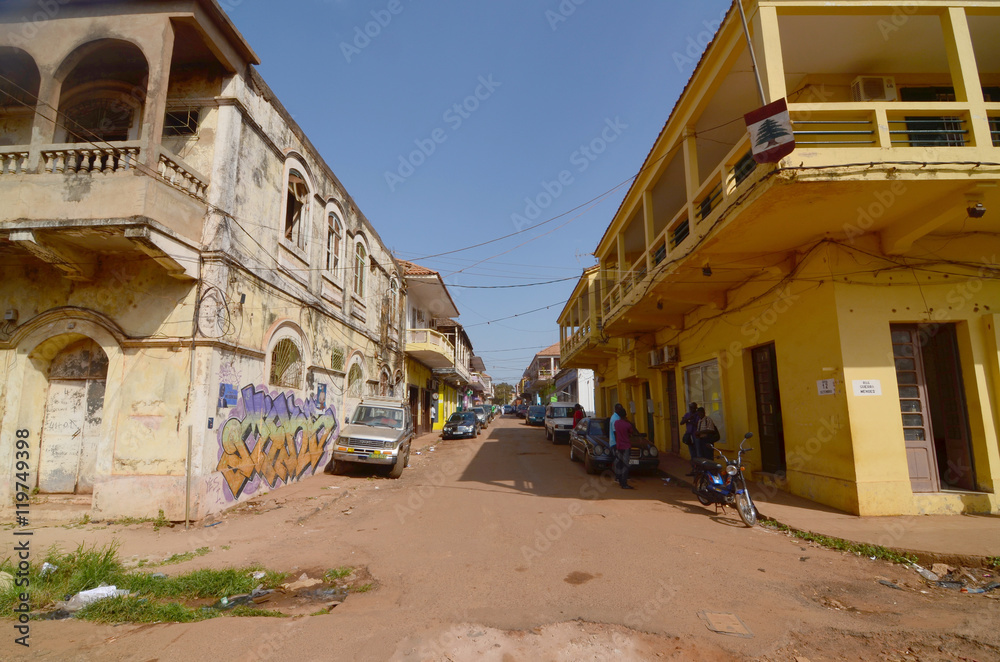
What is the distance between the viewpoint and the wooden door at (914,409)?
771 centimetres

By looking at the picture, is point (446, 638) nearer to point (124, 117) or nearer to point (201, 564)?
point (201, 564)

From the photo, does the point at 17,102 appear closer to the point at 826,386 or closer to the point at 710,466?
the point at 710,466

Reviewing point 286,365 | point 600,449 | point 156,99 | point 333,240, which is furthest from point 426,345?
point 156,99

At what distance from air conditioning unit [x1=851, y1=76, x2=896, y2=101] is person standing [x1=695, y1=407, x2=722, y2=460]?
6.77m

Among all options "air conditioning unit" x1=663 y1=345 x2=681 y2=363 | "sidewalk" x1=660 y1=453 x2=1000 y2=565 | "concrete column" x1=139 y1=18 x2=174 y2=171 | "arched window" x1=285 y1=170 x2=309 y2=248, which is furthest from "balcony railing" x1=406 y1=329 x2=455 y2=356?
"sidewalk" x1=660 y1=453 x2=1000 y2=565

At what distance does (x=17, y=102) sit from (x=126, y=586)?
1062 centimetres

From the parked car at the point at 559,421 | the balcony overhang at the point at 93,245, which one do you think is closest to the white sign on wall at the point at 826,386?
the balcony overhang at the point at 93,245

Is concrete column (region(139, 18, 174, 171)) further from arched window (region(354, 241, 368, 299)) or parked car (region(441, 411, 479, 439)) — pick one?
parked car (region(441, 411, 479, 439))

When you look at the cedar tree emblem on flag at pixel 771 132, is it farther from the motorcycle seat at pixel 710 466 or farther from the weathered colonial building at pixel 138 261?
the weathered colonial building at pixel 138 261

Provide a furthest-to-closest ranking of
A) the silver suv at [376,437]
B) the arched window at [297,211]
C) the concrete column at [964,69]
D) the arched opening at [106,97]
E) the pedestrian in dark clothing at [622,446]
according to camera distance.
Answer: the silver suv at [376,437]
the arched window at [297,211]
the pedestrian in dark clothing at [622,446]
the arched opening at [106,97]
the concrete column at [964,69]

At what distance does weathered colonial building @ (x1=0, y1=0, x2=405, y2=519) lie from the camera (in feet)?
25.2

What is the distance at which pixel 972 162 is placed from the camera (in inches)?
249

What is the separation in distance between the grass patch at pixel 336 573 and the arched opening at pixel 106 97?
9220 mm

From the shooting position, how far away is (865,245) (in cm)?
795
